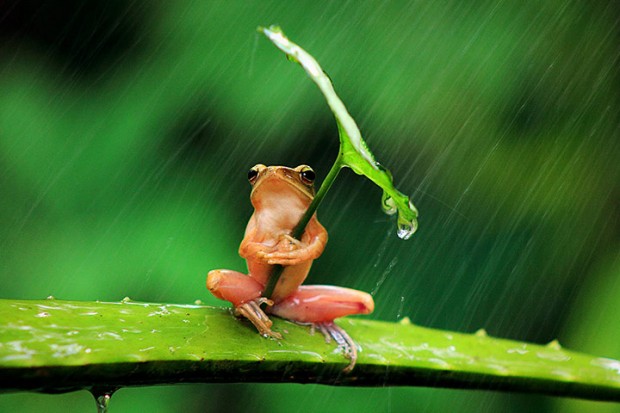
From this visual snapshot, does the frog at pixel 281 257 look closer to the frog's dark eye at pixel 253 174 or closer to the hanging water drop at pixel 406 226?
the frog's dark eye at pixel 253 174

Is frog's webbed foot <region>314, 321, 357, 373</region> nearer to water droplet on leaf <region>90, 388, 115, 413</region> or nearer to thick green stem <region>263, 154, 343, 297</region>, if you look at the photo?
thick green stem <region>263, 154, 343, 297</region>

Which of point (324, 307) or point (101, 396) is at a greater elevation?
point (324, 307)

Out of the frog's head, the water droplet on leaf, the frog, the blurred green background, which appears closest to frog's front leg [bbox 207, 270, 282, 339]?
the frog

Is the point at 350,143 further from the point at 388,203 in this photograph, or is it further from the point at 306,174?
the point at 306,174

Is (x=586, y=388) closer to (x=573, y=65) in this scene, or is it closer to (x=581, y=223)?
(x=581, y=223)

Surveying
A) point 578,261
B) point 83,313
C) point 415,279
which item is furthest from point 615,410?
point 83,313

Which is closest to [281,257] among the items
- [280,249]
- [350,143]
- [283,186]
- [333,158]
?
[280,249]

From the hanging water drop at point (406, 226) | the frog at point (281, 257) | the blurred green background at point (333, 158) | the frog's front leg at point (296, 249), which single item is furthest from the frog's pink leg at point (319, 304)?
the blurred green background at point (333, 158)
